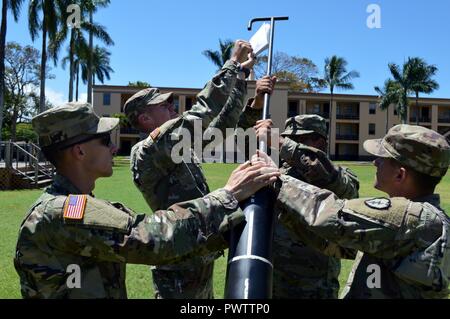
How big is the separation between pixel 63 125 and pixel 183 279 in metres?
1.43

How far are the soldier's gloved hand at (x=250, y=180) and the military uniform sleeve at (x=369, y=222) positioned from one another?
0.23 metres

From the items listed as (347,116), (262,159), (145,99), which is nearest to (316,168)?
(262,159)

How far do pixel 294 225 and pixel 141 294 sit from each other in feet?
11.3

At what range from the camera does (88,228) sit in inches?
79.4

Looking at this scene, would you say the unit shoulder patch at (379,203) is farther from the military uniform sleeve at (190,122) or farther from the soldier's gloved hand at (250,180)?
the military uniform sleeve at (190,122)

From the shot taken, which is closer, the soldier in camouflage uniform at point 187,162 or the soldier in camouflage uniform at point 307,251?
the soldier in camouflage uniform at point 187,162

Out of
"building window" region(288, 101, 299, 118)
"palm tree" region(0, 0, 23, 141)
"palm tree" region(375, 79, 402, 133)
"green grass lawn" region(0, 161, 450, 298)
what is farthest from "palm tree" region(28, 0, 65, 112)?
"palm tree" region(375, 79, 402, 133)

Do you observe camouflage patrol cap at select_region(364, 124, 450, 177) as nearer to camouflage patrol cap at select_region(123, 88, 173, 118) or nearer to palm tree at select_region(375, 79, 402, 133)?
camouflage patrol cap at select_region(123, 88, 173, 118)

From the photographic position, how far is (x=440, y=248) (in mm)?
2123

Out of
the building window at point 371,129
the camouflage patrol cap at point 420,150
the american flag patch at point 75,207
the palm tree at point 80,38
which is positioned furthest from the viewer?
the building window at point 371,129

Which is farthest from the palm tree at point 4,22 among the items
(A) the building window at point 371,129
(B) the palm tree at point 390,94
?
(A) the building window at point 371,129

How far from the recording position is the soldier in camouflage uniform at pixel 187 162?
10.4ft

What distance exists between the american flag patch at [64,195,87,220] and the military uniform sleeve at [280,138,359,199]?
6.07ft
